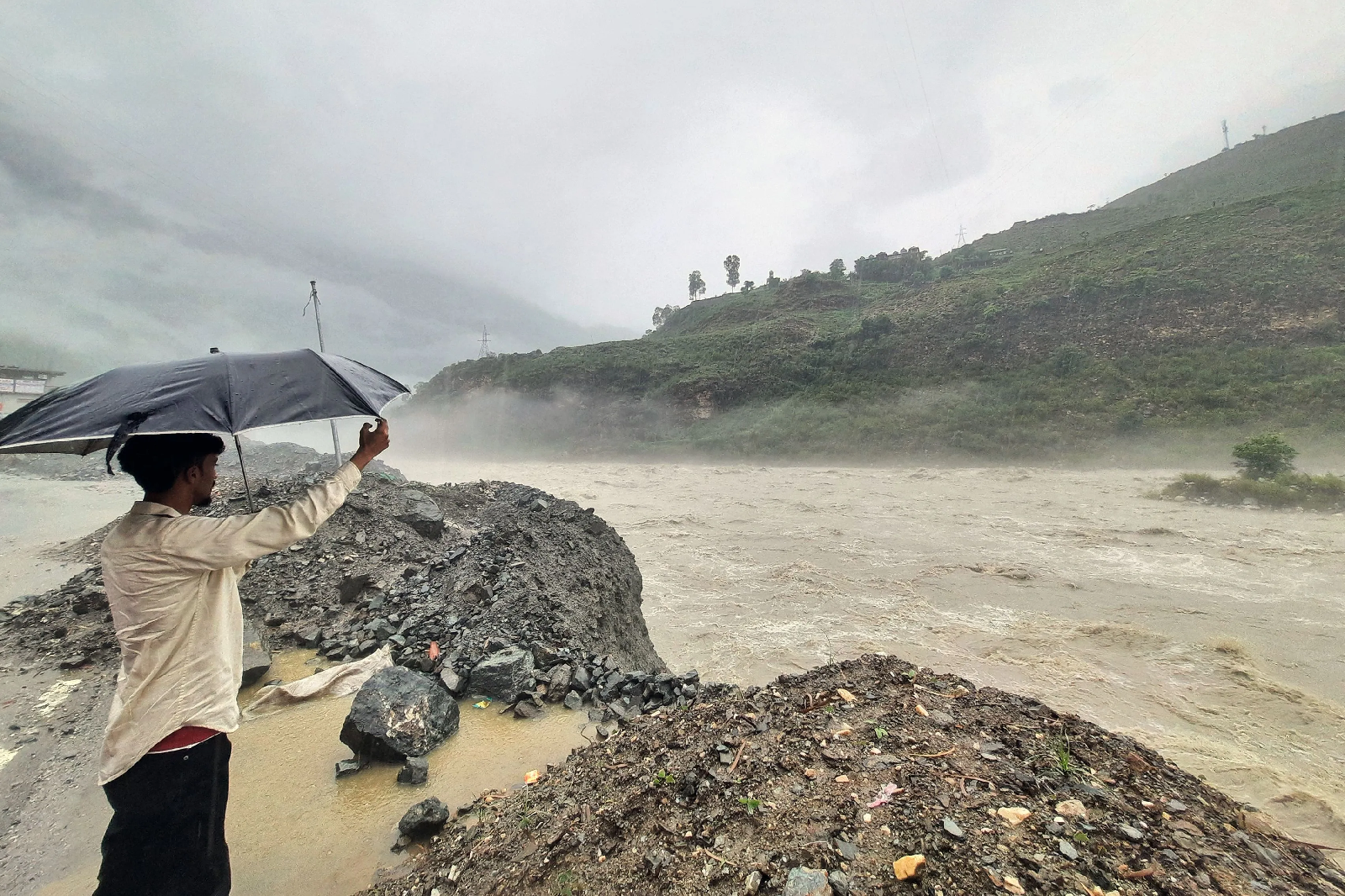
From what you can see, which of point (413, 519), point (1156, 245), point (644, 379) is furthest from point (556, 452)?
point (1156, 245)

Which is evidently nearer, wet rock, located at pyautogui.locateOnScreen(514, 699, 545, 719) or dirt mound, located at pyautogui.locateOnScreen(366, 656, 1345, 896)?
dirt mound, located at pyautogui.locateOnScreen(366, 656, 1345, 896)

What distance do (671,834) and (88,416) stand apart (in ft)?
9.16

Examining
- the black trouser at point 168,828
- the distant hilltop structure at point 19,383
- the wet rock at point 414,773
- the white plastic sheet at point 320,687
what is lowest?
the wet rock at point 414,773

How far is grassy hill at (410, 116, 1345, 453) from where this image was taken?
85.7 ft

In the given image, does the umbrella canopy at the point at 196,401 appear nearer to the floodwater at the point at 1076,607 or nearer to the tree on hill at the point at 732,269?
the floodwater at the point at 1076,607

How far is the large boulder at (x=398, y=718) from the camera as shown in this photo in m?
3.89

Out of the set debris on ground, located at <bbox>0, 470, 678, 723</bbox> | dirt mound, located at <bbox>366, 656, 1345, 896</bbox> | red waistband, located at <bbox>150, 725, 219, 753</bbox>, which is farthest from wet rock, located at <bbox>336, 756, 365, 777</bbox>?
red waistband, located at <bbox>150, 725, 219, 753</bbox>

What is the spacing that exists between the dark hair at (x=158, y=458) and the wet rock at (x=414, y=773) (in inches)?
109

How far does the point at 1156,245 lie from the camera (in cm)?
4162

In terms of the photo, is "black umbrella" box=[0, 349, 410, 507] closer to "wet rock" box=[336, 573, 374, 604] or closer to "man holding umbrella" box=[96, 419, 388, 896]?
"man holding umbrella" box=[96, 419, 388, 896]

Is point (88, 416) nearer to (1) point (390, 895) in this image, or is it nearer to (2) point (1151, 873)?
(1) point (390, 895)

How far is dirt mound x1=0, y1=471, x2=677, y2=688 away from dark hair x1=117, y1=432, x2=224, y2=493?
3706 millimetres

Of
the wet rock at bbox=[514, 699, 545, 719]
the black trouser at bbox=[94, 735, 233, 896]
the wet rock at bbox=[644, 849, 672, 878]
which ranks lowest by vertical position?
the wet rock at bbox=[514, 699, 545, 719]

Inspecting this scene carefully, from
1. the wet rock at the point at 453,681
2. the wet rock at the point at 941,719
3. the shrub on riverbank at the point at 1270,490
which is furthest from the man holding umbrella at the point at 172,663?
the shrub on riverbank at the point at 1270,490
